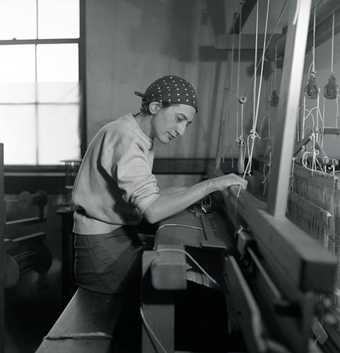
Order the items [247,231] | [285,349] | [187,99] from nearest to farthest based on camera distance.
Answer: [285,349]
[247,231]
[187,99]

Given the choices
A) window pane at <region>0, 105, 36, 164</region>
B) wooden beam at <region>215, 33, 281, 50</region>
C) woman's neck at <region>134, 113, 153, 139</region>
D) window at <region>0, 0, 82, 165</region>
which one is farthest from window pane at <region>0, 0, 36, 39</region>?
woman's neck at <region>134, 113, 153, 139</region>

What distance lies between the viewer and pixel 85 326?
4.97 ft

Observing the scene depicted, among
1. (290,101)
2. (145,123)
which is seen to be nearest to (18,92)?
(145,123)

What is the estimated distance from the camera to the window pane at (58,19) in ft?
12.3

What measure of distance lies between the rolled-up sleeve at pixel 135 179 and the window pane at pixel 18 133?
2450mm

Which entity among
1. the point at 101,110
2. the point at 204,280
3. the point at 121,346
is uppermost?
the point at 101,110

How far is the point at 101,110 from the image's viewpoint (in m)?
3.60

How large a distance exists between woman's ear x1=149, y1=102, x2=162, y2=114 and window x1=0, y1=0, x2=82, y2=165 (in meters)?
2.01

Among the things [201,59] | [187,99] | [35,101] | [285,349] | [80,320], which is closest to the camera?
[285,349]

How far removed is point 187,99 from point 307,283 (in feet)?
4.11

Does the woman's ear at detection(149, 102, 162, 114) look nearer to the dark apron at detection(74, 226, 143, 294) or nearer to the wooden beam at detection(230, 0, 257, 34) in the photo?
the dark apron at detection(74, 226, 143, 294)

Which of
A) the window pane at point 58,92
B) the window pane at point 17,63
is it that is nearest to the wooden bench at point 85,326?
the window pane at point 58,92

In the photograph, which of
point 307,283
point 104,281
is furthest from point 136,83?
point 307,283

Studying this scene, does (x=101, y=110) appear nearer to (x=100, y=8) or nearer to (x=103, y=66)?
(x=103, y=66)
